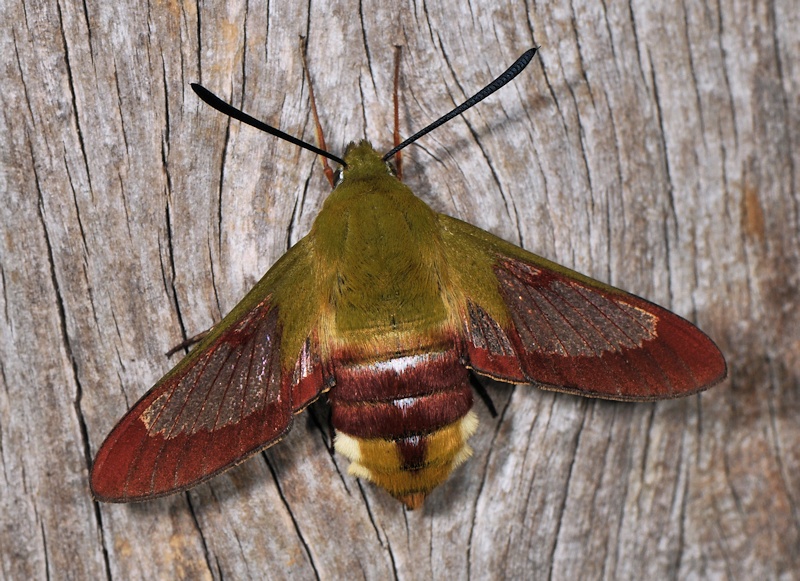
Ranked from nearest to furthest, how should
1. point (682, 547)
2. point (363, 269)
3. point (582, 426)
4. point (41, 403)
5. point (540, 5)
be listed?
point (363, 269), point (41, 403), point (540, 5), point (582, 426), point (682, 547)

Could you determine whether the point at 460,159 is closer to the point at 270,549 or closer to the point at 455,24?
the point at 455,24

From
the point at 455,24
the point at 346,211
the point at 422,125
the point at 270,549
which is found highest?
the point at 455,24

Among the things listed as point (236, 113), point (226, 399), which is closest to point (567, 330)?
point (226, 399)

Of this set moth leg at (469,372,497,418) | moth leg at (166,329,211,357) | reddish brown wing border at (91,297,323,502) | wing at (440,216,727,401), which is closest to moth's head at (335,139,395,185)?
wing at (440,216,727,401)

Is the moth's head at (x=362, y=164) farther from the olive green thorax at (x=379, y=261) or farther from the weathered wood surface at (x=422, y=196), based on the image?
the weathered wood surface at (x=422, y=196)

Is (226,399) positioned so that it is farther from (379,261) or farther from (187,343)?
(379,261)

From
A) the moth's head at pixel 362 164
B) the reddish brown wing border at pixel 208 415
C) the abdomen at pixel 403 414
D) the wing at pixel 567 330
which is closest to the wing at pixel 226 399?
the reddish brown wing border at pixel 208 415

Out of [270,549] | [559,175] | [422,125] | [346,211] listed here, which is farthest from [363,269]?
[270,549]
